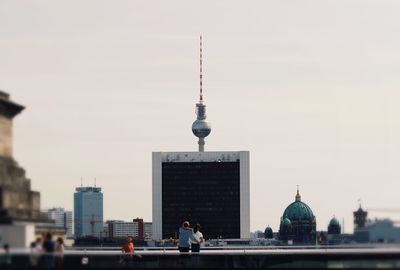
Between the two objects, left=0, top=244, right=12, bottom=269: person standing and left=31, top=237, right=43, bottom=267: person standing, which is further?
left=31, top=237, right=43, bottom=267: person standing

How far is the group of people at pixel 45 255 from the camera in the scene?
132ft

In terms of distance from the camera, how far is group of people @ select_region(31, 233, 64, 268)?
132 feet

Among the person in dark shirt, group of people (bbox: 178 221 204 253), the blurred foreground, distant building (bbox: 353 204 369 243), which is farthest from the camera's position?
group of people (bbox: 178 221 204 253)

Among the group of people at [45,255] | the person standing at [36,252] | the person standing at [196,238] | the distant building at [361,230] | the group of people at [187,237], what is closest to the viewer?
the person standing at [36,252]

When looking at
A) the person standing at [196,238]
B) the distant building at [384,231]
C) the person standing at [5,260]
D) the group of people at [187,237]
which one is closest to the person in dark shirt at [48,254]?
the person standing at [5,260]

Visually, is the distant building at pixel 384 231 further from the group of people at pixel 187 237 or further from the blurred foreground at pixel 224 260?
the group of people at pixel 187 237

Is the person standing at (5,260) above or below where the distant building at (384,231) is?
below

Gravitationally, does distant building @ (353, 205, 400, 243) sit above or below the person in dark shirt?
above

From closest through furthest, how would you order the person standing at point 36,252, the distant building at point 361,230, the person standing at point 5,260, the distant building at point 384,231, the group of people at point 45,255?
the person standing at point 5,260 → the person standing at point 36,252 → the group of people at point 45,255 → the distant building at point 384,231 → the distant building at point 361,230

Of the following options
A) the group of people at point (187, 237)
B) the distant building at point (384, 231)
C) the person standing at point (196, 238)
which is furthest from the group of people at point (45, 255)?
the person standing at point (196, 238)

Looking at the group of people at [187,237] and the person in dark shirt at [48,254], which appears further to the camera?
the group of people at [187,237]

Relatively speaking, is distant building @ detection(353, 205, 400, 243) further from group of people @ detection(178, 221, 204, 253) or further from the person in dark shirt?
the person in dark shirt

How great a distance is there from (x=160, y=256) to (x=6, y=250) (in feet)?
51.5

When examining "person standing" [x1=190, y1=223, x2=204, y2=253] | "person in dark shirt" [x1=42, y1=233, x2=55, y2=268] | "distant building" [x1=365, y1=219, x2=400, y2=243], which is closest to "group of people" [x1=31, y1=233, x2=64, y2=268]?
"person in dark shirt" [x1=42, y1=233, x2=55, y2=268]
